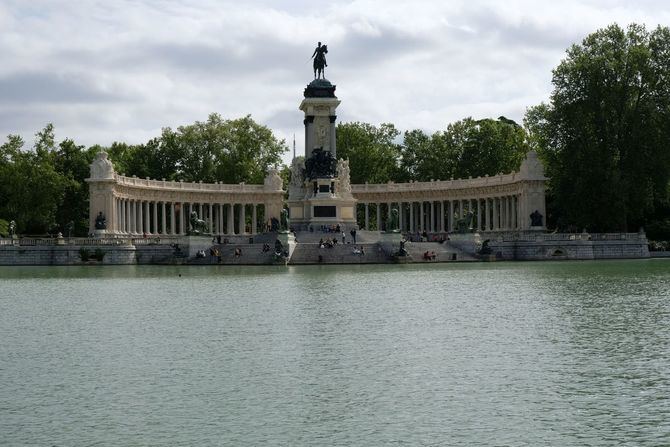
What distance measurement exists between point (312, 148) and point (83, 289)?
46.5 meters

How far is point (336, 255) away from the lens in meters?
62.3

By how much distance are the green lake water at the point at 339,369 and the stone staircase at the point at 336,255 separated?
1131 inches

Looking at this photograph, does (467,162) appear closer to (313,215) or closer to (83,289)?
(313,215)

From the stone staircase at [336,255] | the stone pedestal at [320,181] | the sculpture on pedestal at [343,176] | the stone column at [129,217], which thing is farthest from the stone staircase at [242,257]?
the stone column at [129,217]

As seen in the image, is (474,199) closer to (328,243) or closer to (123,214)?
(328,243)

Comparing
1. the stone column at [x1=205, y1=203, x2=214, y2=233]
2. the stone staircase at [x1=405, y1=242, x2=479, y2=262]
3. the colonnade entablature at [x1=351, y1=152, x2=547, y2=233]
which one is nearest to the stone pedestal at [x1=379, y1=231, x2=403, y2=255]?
the stone staircase at [x1=405, y1=242, x2=479, y2=262]

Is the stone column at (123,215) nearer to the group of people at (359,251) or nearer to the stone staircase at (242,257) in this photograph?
the stone staircase at (242,257)

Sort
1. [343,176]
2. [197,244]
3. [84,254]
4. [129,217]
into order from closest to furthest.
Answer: [197,244] → [84,254] → [343,176] → [129,217]

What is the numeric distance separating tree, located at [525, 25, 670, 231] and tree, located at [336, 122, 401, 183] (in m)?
35.5

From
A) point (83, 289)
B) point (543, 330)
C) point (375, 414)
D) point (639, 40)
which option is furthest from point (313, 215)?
point (375, 414)

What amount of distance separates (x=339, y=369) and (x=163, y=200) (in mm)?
71832

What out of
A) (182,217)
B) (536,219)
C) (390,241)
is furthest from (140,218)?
(536,219)

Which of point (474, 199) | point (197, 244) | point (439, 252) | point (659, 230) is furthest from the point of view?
point (474, 199)

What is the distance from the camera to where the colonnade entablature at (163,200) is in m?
79.0
